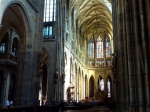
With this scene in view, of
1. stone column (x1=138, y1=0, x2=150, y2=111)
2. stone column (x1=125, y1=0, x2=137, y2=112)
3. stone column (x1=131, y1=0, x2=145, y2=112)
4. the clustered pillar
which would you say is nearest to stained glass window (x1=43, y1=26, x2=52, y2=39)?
stone column (x1=125, y1=0, x2=137, y2=112)

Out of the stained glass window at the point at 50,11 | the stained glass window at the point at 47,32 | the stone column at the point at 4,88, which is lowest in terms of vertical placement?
the stone column at the point at 4,88

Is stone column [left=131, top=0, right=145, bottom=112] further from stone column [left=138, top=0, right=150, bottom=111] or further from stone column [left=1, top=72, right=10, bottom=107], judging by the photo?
stone column [left=1, top=72, right=10, bottom=107]

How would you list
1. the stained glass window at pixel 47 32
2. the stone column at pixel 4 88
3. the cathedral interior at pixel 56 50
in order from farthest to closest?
1. the stained glass window at pixel 47 32
2. the stone column at pixel 4 88
3. the cathedral interior at pixel 56 50

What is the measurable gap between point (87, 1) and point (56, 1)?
14.4 meters

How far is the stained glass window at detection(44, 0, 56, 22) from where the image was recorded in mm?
30322

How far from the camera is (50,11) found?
30641mm

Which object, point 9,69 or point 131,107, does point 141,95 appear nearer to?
point 131,107

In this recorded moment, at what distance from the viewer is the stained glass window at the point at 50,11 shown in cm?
3032

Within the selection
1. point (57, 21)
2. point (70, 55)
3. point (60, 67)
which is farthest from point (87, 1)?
point (60, 67)

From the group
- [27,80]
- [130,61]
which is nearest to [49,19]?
[27,80]

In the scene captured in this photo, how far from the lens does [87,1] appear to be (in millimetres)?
43656

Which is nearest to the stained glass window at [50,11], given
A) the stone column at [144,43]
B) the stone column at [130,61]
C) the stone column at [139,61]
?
the stone column at [130,61]

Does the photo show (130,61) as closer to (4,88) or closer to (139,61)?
(139,61)

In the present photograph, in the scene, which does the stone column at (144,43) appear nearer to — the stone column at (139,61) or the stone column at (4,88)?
the stone column at (139,61)
